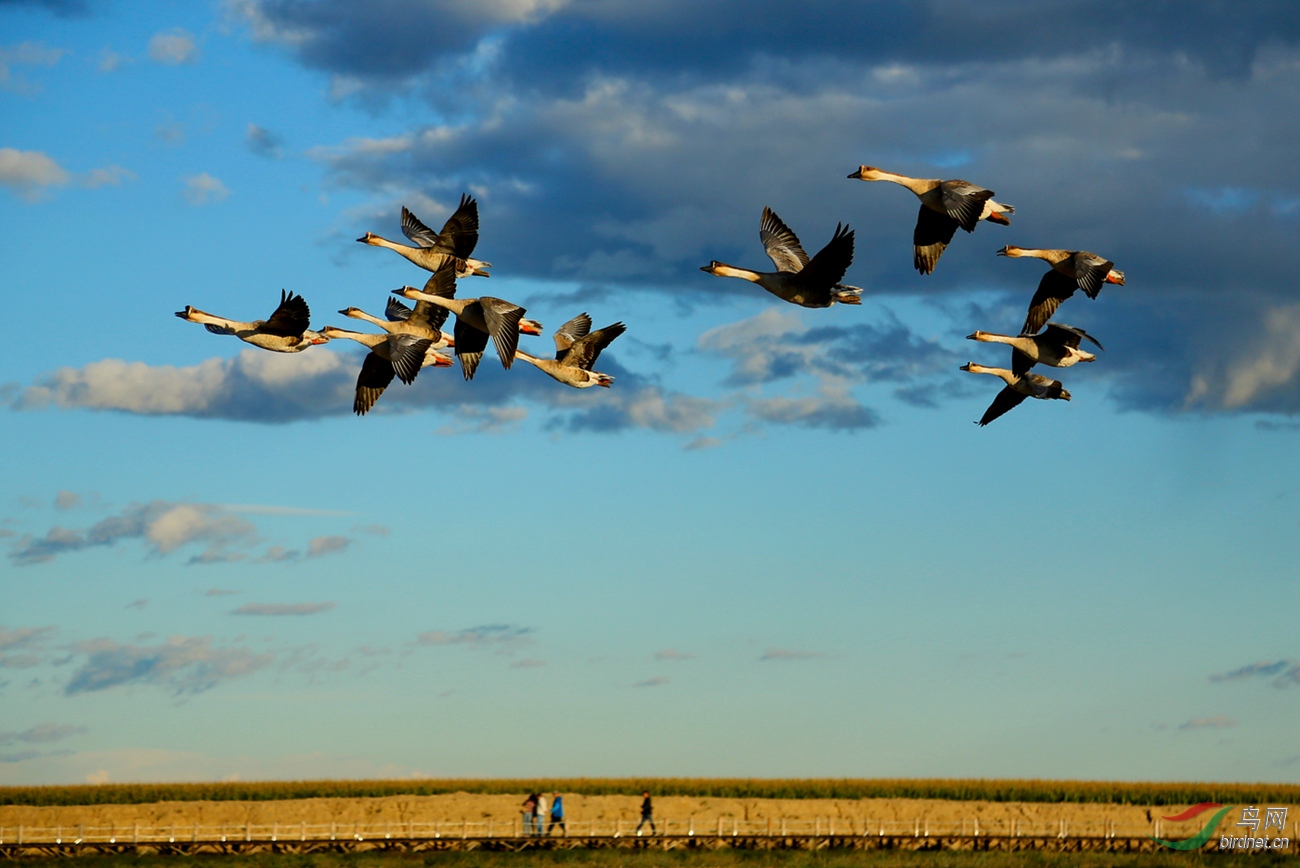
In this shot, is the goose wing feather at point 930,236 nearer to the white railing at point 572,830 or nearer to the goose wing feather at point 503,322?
the goose wing feather at point 503,322

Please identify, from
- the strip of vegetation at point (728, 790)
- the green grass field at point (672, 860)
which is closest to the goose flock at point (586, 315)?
the green grass field at point (672, 860)

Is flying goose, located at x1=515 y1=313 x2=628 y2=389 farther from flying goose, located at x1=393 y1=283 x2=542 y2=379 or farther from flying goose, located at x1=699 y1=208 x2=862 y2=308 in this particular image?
flying goose, located at x1=699 y1=208 x2=862 y2=308

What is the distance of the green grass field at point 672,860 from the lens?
45.3 metres

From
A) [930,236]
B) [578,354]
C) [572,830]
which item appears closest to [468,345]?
[578,354]

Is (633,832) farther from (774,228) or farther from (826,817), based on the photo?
(774,228)

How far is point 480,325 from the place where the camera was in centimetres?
3216

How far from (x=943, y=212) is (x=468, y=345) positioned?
10816 mm

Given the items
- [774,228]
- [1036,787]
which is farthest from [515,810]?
[774,228]

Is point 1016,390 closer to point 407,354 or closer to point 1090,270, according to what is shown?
point 1090,270

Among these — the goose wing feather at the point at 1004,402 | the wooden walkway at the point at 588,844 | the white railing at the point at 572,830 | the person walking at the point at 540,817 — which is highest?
the goose wing feather at the point at 1004,402

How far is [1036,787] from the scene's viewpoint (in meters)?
74.2

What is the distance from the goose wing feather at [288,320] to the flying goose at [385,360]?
0.95m

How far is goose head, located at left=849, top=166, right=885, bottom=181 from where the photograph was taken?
3078cm

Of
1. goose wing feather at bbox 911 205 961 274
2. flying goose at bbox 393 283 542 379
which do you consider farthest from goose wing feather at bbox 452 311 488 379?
goose wing feather at bbox 911 205 961 274
